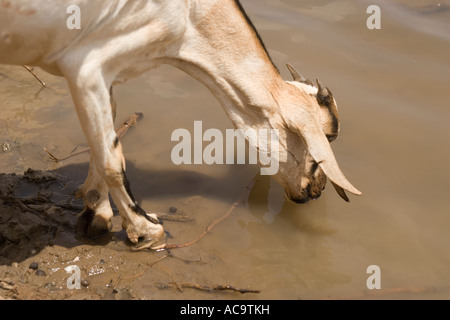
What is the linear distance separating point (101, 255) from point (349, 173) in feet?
7.85

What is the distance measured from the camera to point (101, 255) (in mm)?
3994

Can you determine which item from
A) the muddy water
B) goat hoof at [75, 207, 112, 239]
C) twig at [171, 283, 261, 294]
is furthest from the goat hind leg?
twig at [171, 283, 261, 294]

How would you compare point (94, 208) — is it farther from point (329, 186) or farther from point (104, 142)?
point (329, 186)

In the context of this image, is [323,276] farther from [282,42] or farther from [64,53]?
[282,42]

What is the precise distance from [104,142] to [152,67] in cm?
61

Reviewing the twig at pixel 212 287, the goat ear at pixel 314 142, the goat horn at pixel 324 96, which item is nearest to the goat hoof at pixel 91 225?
the twig at pixel 212 287

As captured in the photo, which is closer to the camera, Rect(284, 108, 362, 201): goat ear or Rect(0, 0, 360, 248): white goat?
Rect(0, 0, 360, 248): white goat

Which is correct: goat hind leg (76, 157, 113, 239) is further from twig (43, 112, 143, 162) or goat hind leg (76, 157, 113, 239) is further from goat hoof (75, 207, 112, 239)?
twig (43, 112, 143, 162)

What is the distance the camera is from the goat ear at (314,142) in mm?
3938

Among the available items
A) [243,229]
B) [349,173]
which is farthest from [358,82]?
[243,229]

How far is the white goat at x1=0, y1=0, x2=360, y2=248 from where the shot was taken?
3248 mm

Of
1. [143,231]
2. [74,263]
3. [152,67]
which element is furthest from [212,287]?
[152,67]

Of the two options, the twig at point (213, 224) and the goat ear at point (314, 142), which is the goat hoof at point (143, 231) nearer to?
the twig at point (213, 224)

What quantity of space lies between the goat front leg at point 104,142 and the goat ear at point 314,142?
123 cm
